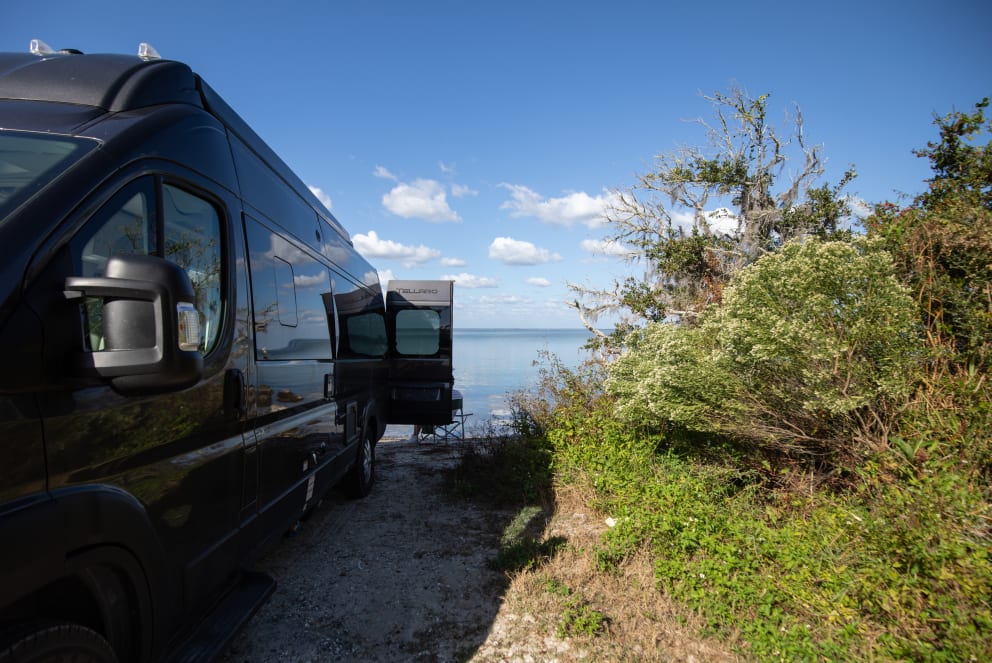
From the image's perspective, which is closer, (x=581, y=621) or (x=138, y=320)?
(x=138, y=320)

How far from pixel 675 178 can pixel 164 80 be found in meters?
12.8

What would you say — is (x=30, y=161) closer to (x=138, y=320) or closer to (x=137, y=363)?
(x=138, y=320)

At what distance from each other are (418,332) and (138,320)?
7697mm

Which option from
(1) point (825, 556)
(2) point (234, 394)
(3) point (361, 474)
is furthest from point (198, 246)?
(3) point (361, 474)

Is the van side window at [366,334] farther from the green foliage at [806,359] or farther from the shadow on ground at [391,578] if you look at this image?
the green foliage at [806,359]

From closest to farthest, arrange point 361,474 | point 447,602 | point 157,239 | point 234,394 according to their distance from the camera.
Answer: point 157,239 → point 234,394 → point 447,602 → point 361,474

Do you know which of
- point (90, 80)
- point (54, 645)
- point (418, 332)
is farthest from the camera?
point (418, 332)

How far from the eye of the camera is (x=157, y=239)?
225 centimetres

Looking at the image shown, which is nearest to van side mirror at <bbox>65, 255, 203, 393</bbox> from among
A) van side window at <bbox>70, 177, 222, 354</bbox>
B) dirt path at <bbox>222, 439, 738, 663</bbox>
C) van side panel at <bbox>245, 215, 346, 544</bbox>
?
van side window at <bbox>70, 177, 222, 354</bbox>

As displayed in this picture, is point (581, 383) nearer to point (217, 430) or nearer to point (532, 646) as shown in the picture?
point (532, 646)

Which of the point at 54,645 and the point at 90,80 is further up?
the point at 90,80

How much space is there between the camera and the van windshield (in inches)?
68.4

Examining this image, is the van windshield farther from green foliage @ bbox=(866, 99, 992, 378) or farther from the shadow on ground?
green foliage @ bbox=(866, 99, 992, 378)

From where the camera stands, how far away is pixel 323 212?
5.59 meters
